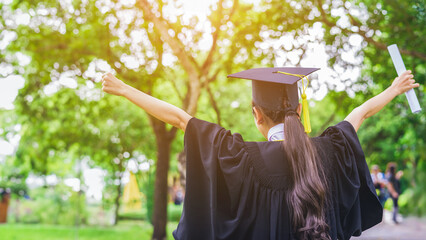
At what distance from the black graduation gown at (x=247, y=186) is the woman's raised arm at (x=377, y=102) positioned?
0.22 m

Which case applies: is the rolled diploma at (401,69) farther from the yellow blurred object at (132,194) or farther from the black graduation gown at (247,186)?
the yellow blurred object at (132,194)

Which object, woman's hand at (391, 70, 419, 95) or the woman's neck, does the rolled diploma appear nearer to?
woman's hand at (391, 70, 419, 95)

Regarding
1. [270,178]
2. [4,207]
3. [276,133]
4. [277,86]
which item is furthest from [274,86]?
[4,207]

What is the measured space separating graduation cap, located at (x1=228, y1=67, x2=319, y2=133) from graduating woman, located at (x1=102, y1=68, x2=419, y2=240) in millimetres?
40

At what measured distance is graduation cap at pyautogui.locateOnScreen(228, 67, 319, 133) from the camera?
251 centimetres

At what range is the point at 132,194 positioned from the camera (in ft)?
83.5

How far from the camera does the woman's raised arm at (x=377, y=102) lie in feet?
8.59

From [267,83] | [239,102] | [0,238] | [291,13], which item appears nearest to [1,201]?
[0,238]

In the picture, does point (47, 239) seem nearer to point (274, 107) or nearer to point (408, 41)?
point (408, 41)

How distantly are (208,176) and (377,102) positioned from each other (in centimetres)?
116

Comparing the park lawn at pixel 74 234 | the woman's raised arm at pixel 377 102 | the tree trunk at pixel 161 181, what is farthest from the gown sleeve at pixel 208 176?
the park lawn at pixel 74 234

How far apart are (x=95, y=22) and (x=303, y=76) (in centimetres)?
847

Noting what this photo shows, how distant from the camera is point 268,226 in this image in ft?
7.35

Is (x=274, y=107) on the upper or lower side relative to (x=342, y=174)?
upper
